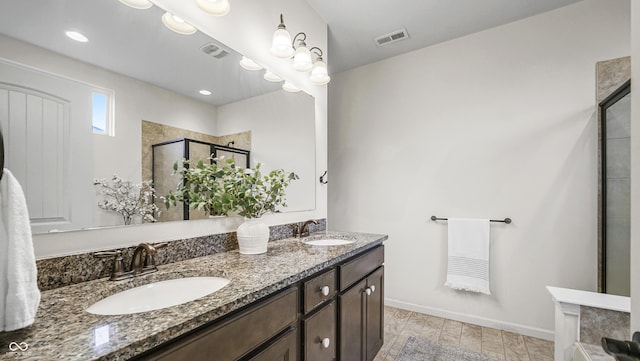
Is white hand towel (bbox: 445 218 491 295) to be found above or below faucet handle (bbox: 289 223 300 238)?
below

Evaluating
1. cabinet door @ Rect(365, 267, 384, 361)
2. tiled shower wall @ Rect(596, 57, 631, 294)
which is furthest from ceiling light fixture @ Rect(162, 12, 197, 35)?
tiled shower wall @ Rect(596, 57, 631, 294)

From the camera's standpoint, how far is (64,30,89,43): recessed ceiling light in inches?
37.7

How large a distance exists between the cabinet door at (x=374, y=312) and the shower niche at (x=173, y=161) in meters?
1.11

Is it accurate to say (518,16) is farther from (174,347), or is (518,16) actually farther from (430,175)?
(174,347)

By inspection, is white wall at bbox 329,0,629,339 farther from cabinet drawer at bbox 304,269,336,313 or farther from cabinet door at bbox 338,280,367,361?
cabinet drawer at bbox 304,269,336,313

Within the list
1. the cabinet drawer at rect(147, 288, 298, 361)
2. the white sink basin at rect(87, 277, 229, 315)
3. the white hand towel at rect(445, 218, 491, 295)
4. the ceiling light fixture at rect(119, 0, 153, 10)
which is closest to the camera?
the cabinet drawer at rect(147, 288, 298, 361)

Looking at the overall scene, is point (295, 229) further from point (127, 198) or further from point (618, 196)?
point (618, 196)

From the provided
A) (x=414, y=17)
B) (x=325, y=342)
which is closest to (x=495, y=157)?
(x=414, y=17)

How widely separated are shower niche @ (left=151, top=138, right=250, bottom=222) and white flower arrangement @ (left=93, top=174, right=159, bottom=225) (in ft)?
0.11

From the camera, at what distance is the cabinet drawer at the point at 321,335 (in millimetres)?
1147

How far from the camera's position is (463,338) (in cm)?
224

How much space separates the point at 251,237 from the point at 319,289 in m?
0.42

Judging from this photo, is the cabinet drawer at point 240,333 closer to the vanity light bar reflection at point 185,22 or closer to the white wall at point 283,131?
the white wall at point 283,131

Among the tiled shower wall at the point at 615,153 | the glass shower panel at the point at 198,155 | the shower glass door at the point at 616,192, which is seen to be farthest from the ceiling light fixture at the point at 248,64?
the tiled shower wall at the point at 615,153
